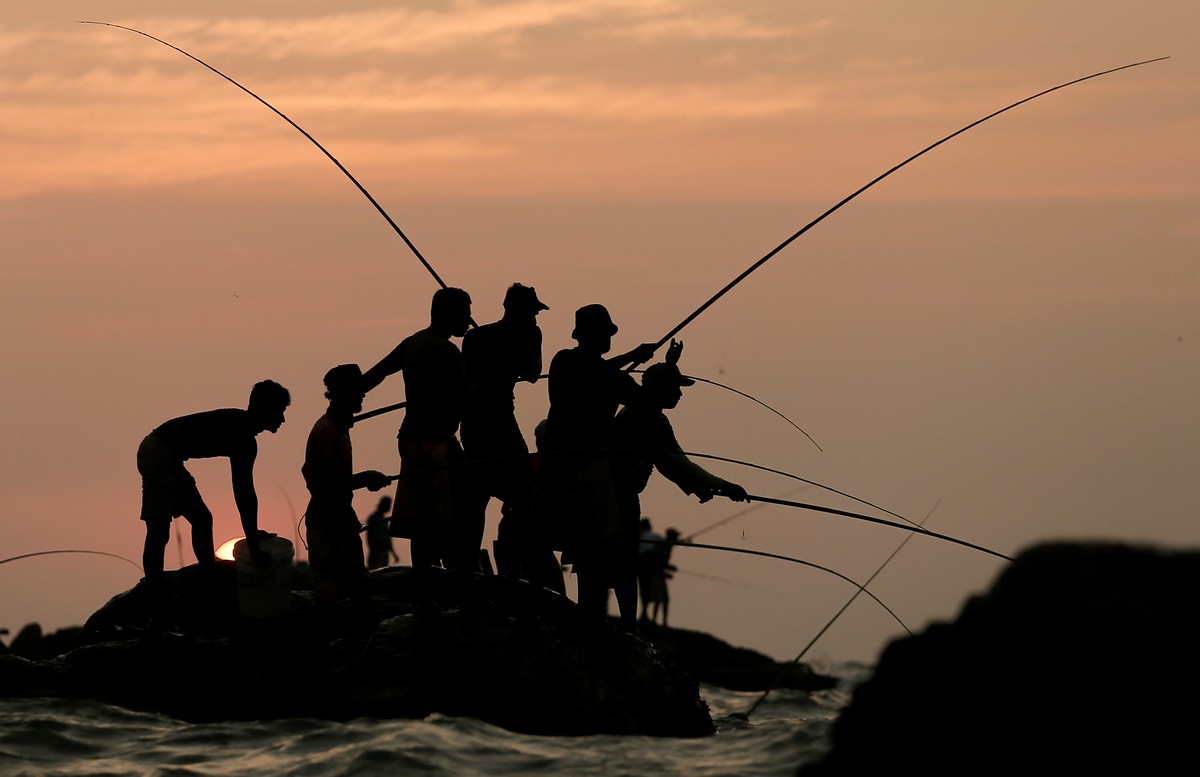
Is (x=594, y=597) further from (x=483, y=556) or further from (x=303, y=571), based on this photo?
(x=303, y=571)

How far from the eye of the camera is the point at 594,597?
32.5ft

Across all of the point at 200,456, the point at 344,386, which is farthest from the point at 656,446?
the point at 200,456

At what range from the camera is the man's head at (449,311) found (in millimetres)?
9367

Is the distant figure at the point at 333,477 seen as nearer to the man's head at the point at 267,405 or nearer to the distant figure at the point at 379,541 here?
the man's head at the point at 267,405

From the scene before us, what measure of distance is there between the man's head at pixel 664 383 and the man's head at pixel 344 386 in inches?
71.5

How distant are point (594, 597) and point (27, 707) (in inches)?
140

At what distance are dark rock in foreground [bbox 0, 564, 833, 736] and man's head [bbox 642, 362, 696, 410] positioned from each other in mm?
1479

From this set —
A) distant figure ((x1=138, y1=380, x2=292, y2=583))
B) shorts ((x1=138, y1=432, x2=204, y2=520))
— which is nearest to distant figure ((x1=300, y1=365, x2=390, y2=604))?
distant figure ((x1=138, y1=380, x2=292, y2=583))

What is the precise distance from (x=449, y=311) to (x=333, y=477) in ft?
4.20

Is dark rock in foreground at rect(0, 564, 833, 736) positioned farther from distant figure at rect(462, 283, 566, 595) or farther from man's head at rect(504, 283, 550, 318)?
man's head at rect(504, 283, 550, 318)

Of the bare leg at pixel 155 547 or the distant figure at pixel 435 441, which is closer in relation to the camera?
the distant figure at pixel 435 441

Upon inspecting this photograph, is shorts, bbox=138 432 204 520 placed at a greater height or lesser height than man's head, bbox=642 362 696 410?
lesser

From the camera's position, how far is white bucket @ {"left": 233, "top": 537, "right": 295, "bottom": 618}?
9555mm

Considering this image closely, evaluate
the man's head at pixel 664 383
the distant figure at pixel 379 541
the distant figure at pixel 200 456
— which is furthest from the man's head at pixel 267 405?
the distant figure at pixel 379 541
